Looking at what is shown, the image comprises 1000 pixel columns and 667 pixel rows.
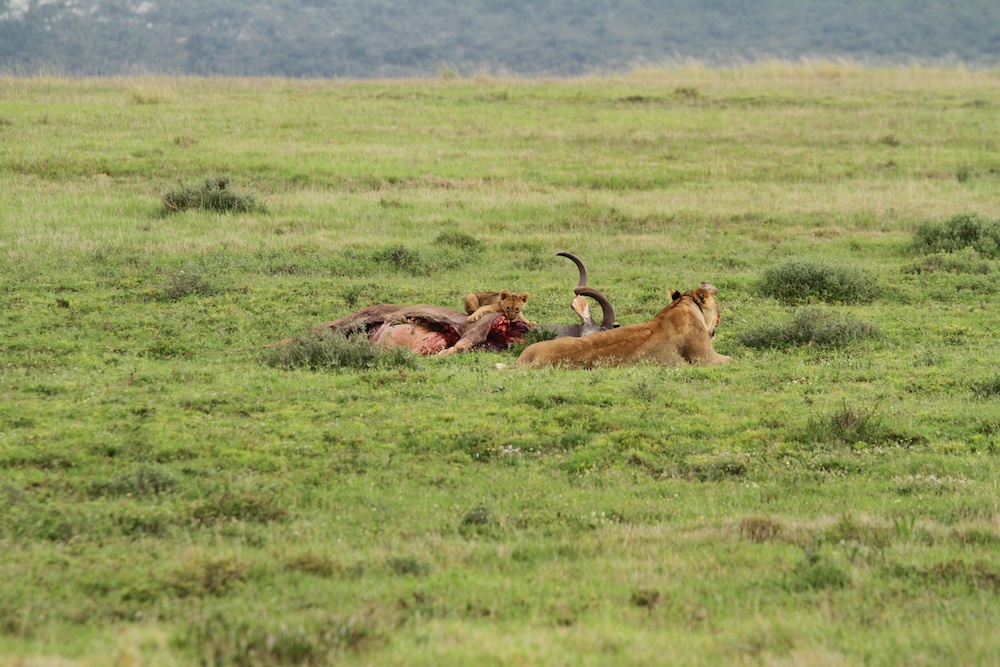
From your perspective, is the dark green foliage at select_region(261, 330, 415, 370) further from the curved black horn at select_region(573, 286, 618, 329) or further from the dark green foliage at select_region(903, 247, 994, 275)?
the dark green foliage at select_region(903, 247, 994, 275)

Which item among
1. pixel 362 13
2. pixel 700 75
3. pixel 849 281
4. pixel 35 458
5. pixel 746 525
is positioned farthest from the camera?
pixel 362 13

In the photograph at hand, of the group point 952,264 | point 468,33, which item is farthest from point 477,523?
point 468,33

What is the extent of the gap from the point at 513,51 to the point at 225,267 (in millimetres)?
90023

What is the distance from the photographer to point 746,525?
652cm

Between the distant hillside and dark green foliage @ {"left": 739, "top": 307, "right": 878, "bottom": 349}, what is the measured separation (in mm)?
76942

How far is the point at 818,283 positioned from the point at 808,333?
2968 millimetres

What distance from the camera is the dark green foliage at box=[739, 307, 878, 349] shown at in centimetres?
1222

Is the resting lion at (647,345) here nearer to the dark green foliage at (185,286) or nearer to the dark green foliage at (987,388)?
the dark green foliage at (987,388)

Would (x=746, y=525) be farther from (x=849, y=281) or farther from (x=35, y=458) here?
(x=849, y=281)

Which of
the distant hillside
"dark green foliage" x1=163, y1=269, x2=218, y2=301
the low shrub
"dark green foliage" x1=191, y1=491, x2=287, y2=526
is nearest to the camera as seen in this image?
"dark green foliage" x1=191, y1=491, x2=287, y2=526

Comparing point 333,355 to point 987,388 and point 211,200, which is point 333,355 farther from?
point 211,200

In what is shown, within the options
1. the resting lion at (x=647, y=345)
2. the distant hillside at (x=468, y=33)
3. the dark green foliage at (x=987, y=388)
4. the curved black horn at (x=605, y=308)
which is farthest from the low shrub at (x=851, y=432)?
the distant hillside at (x=468, y=33)

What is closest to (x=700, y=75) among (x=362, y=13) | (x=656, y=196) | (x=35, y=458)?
(x=656, y=196)

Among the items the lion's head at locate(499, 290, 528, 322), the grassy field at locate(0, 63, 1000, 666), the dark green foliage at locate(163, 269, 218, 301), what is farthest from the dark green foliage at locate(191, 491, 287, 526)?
the dark green foliage at locate(163, 269, 218, 301)
